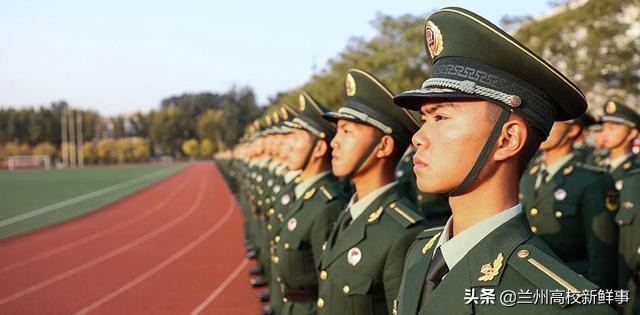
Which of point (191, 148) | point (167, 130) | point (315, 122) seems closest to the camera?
point (315, 122)

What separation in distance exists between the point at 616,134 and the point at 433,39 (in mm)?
4913

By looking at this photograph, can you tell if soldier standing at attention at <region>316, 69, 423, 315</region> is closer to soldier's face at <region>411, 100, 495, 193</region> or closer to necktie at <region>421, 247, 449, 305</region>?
necktie at <region>421, 247, 449, 305</region>

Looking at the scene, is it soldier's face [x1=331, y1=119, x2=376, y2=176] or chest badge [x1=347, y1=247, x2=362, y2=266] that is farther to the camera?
soldier's face [x1=331, y1=119, x2=376, y2=176]

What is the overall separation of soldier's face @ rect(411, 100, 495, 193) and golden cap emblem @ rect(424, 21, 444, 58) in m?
0.22

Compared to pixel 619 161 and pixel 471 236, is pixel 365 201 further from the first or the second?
pixel 619 161

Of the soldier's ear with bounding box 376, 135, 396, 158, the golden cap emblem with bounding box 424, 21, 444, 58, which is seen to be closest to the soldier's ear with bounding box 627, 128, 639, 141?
the soldier's ear with bounding box 376, 135, 396, 158

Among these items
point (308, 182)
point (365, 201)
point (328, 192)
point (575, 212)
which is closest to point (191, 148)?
point (308, 182)

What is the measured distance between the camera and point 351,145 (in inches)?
129

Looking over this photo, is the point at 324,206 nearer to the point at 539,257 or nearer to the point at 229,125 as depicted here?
the point at 539,257

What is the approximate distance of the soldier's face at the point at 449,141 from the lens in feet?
5.88

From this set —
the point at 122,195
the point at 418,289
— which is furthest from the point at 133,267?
the point at 122,195

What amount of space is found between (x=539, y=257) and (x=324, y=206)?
260cm

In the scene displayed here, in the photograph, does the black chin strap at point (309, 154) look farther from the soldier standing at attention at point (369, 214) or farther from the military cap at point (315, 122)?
the soldier standing at attention at point (369, 214)

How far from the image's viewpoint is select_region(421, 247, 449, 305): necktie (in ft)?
6.23
